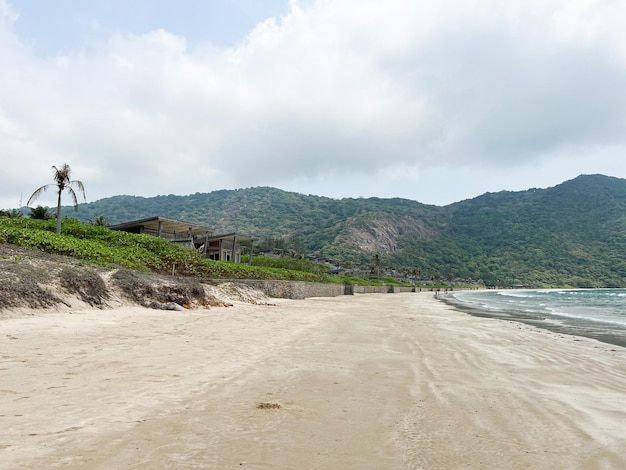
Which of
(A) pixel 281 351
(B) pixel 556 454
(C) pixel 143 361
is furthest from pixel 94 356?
(B) pixel 556 454

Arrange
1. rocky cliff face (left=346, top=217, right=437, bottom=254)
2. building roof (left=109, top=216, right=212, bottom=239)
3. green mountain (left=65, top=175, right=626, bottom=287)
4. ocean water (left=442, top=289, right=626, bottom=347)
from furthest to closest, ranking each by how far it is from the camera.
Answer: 1. rocky cliff face (left=346, top=217, right=437, bottom=254)
2. green mountain (left=65, top=175, right=626, bottom=287)
3. building roof (left=109, top=216, right=212, bottom=239)
4. ocean water (left=442, top=289, right=626, bottom=347)

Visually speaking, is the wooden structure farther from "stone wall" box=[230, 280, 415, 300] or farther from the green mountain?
the green mountain

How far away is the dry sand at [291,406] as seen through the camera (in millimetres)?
3262

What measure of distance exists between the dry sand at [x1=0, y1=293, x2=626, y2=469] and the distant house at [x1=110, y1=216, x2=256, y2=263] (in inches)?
1078

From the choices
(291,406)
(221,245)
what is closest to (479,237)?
(221,245)

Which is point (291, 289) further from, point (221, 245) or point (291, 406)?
point (291, 406)

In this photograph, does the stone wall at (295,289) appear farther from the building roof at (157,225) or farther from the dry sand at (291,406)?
the dry sand at (291,406)

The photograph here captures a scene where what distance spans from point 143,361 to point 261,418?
11.0ft

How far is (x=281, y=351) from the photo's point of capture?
8.47 m

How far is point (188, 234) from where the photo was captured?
43.2 metres

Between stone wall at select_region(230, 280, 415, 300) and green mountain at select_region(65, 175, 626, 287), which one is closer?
stone wall at select_region(230, 280, 415, 300)

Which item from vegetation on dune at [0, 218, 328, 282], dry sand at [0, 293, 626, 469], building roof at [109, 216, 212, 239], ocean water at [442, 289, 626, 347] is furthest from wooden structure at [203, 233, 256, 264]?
dry sand at [0, 293, 626, 469]

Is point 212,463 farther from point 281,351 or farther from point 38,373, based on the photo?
point 281,351

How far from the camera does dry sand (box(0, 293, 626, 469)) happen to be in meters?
3.26
